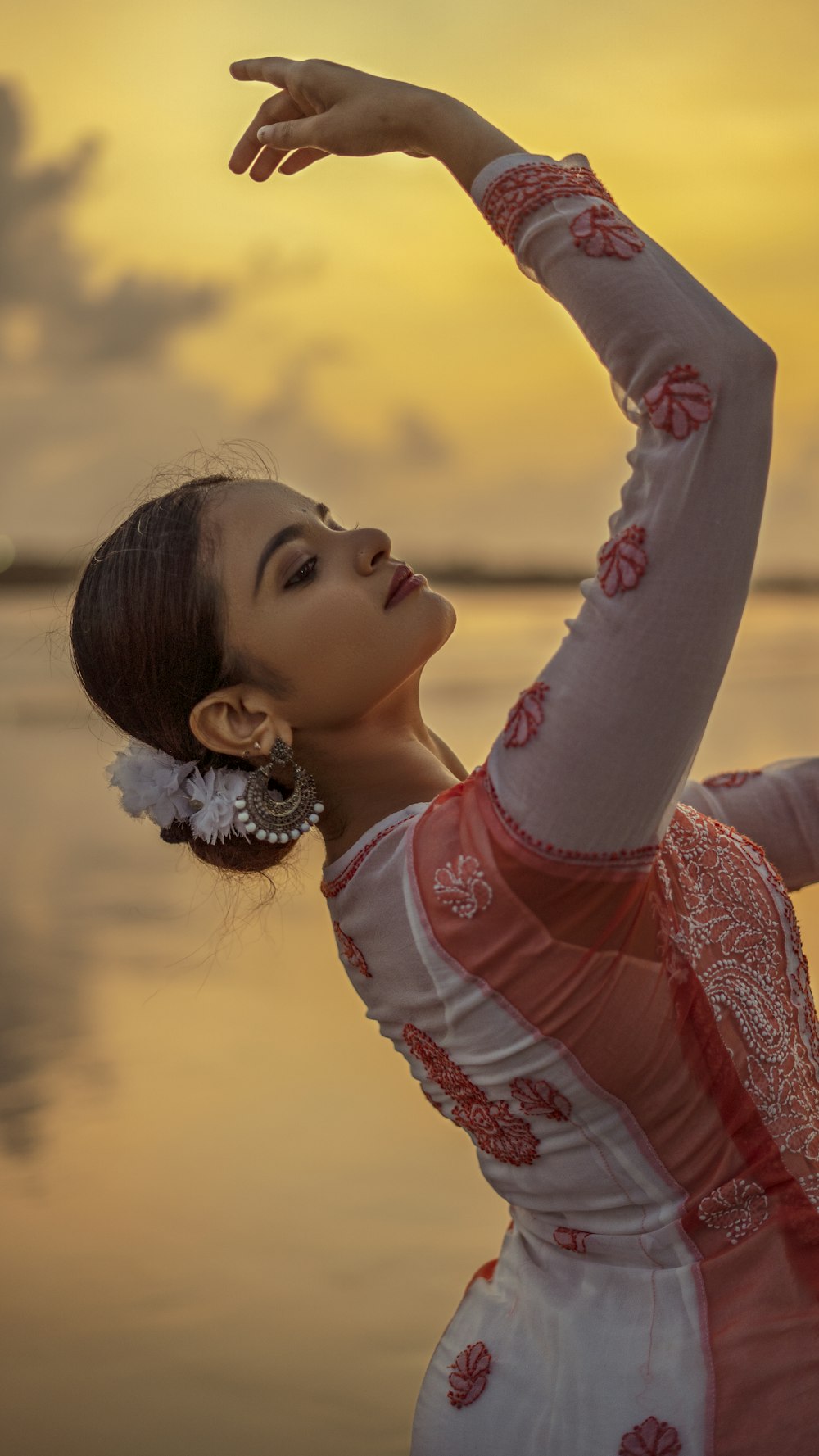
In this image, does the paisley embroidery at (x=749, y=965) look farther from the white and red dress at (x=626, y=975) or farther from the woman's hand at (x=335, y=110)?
the woman's hand at (x=335, y=110)

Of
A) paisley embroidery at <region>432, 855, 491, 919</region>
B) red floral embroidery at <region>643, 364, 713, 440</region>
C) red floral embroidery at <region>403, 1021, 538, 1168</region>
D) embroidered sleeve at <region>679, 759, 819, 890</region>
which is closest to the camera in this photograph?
red floral embroidery at <region>643, 364, 713, 440</region>

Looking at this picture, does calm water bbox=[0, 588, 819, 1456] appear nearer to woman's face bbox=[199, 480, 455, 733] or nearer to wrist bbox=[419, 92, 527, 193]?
woman's face bbox=[199, 480, 455, 733]

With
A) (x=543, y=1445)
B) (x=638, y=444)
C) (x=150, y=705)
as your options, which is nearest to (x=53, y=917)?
(x=150, y=705)

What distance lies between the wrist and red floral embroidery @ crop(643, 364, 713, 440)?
0.28 meters

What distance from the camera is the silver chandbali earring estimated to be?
5.16 ft

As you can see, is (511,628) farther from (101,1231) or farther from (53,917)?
(101,1231)

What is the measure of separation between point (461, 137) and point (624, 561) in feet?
1.37

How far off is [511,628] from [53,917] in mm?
7450

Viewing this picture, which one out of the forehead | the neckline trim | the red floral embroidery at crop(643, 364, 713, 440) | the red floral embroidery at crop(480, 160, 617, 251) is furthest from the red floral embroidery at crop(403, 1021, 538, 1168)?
the red floral embroidery at crop(480, 160, 617, 251)

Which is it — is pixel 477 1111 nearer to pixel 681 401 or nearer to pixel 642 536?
pixel 642 536

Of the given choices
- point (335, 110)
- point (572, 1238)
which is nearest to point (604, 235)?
point (335, 110)

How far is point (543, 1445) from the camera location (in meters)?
1.44

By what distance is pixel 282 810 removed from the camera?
1575 millimetres

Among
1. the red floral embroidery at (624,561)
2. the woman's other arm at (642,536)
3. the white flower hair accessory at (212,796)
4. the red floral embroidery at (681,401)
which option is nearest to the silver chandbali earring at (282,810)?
the white flower hair accessory at (212,796)
